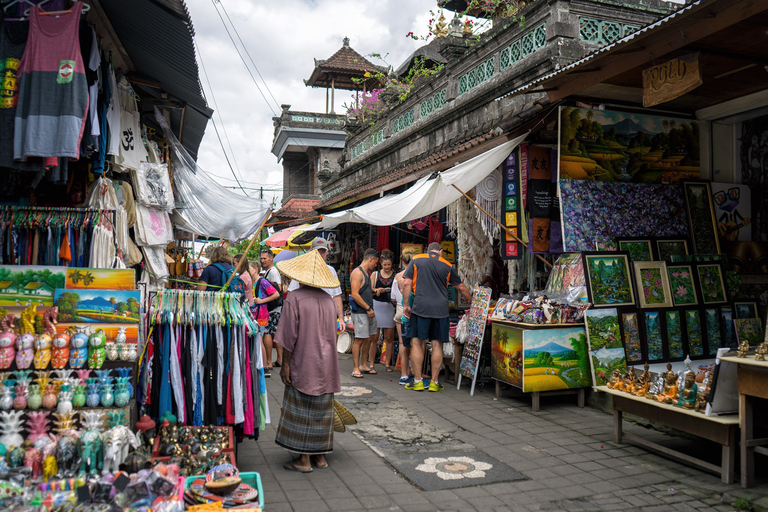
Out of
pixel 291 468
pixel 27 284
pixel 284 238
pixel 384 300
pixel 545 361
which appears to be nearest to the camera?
pixel 27 284

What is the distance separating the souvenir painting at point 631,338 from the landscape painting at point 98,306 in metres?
4.87

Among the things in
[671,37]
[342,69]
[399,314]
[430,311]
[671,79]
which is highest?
[342,69]

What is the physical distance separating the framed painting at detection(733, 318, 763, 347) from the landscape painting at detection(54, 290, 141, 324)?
20.6 feet

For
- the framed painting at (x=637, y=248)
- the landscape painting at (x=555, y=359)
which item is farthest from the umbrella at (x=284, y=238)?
the framed painting at (x=637, y=248)

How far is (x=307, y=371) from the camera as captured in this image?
4414 millimetres

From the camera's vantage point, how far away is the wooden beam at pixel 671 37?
410 cm

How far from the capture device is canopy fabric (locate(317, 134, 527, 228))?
6.94 meters

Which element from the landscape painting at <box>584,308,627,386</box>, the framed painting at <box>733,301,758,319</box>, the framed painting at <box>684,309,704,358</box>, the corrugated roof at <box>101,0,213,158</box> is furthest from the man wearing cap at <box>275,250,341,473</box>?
the framed painting at <box>733,301,758,319</box>

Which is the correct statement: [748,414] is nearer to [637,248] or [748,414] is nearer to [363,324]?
[637,248]

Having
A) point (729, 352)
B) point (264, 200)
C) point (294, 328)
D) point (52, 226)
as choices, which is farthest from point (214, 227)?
point (729, 352)

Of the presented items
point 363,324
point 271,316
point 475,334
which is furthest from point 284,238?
point 475,334

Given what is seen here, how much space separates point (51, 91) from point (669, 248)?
6.35 metres

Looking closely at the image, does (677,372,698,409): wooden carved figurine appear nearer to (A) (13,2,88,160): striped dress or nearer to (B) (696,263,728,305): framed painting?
(B) (696,263,728,305): framed painting

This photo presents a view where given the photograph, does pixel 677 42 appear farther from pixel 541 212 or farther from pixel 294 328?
pixel 294 328
